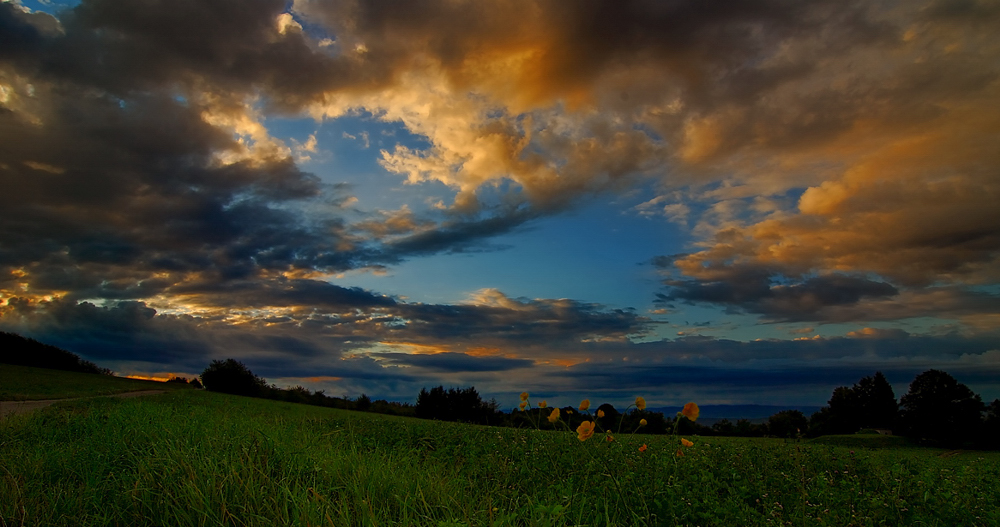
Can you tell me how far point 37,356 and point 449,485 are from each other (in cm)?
4099

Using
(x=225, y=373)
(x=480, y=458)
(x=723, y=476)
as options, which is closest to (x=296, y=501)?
(x=480, y=458)

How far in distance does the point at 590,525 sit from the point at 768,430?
12.0 meters

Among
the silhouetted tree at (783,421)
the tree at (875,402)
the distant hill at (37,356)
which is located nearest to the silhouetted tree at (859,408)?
the tree at (875,402)

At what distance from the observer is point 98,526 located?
418 cm

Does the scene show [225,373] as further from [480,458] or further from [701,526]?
[701,526]

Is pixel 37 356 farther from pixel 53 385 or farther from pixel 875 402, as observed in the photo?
pixel 875 402

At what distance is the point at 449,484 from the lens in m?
5.47

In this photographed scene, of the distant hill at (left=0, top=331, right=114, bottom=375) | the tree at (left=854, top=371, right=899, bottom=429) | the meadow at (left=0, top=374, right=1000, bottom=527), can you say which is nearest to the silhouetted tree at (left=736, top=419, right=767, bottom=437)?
the tree at (left=854, top=371, right=899, bottom=429)

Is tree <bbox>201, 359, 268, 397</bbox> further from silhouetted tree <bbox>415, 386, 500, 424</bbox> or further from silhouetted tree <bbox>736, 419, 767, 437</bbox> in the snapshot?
silhouetted tree <bbox>736, 419, 767, 437</bbox>

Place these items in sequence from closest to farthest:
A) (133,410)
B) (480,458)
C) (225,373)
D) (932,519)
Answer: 1. (932,519)
2. (480,458)
3. (133,410)
4. (225,373)

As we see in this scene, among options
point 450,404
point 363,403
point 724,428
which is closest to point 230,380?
point 363,403

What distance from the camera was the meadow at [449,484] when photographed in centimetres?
429

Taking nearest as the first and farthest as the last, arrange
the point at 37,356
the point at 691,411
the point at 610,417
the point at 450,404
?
the point at 691,411 < the point at 610,417 < the point at 450,404 < the point at 37,356

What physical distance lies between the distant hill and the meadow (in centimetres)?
3283
